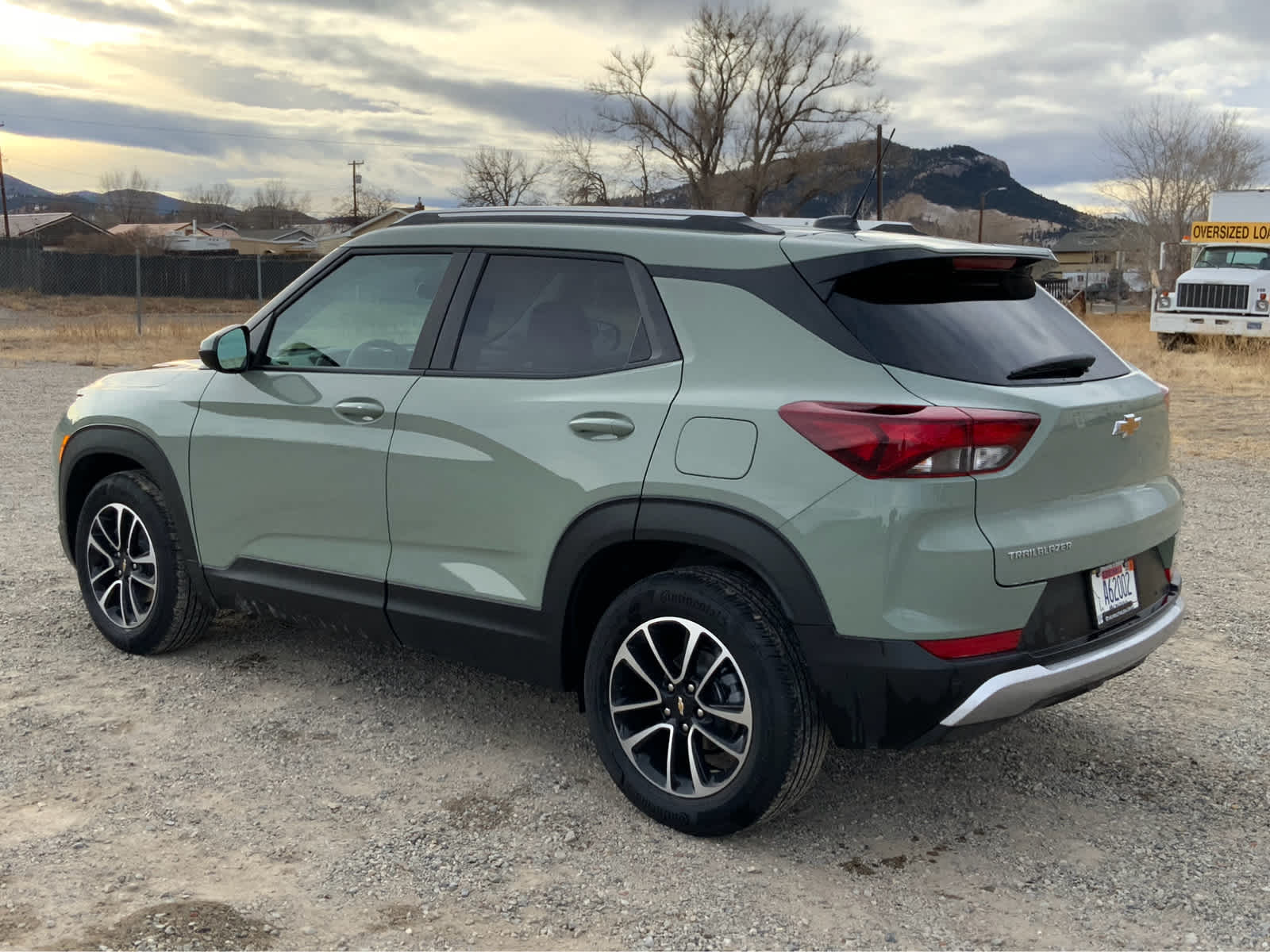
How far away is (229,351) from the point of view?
451 centimetres

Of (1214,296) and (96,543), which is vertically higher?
(1214,296)

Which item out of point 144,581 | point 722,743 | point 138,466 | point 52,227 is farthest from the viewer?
point 52,227

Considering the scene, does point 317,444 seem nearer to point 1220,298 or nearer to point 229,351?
point 229,351

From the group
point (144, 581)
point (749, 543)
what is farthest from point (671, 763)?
point (144, 581)

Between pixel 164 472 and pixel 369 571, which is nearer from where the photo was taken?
pixel 369 571

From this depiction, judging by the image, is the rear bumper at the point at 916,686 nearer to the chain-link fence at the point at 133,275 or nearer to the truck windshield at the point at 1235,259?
the truck windshield at the point at 1235,259

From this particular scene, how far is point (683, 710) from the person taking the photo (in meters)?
3.48

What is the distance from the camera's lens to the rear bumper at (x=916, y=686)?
3.08 metres

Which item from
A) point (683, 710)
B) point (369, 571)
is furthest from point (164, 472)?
point (683, 710)

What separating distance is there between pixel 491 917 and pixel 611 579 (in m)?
1.08

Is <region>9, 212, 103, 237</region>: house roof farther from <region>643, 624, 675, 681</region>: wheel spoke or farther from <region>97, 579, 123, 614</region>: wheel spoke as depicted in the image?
<region>643, 624, 675, 681</region>: wheel spoke

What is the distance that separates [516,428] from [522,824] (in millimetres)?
1204

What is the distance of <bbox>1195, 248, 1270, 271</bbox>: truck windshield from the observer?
24.3m

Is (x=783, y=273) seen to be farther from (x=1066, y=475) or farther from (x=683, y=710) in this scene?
(x=683, y=710)
